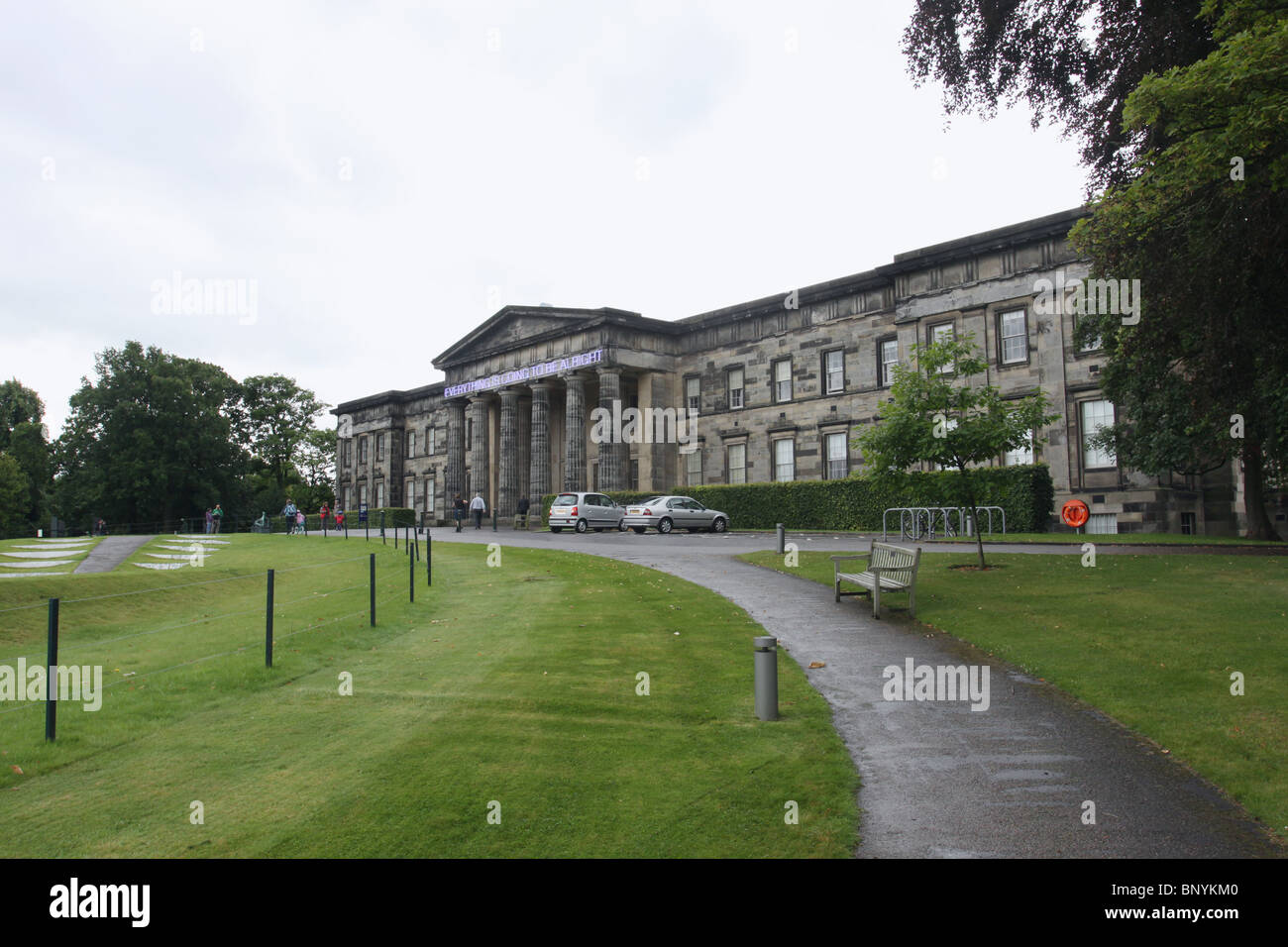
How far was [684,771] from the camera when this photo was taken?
6.00m

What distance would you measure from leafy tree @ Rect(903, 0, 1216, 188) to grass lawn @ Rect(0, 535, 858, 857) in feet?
35.4

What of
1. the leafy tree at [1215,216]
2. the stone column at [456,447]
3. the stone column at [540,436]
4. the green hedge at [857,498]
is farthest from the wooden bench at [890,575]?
the stone column at [456,447]

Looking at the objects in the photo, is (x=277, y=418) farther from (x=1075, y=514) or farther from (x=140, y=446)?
(x=1075, y=514)

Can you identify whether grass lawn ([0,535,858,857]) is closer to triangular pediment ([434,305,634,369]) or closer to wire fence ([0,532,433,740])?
wire fence ([0,532,433,740])

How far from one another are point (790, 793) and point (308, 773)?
3.47 metres

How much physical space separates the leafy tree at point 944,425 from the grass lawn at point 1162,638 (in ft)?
7.72

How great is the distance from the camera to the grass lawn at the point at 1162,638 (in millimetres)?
6449

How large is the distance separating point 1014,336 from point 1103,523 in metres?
8.52

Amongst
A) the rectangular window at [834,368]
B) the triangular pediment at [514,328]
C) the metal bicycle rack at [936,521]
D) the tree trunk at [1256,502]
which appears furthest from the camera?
the triangular pediment at [514,328]

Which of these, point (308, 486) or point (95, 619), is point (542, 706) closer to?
point (95, 619)

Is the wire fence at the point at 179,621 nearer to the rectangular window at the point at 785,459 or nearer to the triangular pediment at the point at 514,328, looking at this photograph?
the rectangular window at the point at 785,459

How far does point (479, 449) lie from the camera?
196 feet

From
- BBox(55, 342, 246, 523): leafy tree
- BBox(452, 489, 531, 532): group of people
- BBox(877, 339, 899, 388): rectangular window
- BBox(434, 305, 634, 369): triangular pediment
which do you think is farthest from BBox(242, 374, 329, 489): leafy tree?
BBox(877, 339, 899, 388): rectangular window
